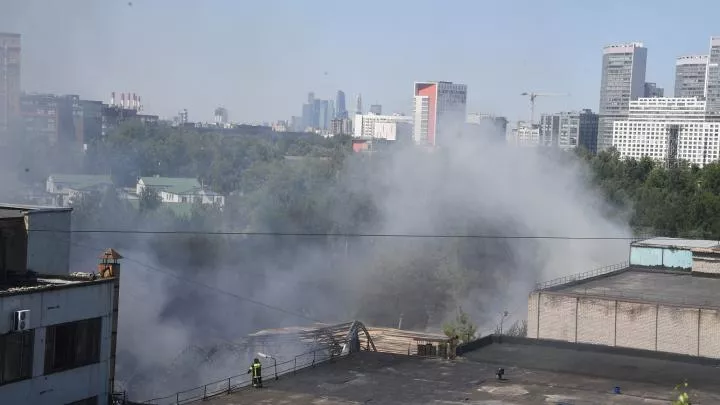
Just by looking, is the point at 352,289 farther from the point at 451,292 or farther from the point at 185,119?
the point at 185,119

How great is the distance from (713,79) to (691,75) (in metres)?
8.72

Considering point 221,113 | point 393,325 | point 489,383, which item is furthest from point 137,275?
point 221,113

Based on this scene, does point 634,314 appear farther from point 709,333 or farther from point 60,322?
point 60,322

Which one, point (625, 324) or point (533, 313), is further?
point (533, 313)

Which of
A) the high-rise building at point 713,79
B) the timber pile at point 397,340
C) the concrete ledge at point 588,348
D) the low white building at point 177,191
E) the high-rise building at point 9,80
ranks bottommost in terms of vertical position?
the timber pile at point 397,340

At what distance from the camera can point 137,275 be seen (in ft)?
83.3

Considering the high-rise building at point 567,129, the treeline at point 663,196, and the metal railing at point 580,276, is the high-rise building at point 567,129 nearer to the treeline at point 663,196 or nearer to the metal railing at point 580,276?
the treeline at point 663,196

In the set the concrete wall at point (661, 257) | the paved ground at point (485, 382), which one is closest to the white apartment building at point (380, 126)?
the concrete wall at point (661, 257)

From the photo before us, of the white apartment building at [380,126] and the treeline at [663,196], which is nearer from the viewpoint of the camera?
the treeline at [663,196]

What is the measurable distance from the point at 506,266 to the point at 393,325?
5.12 meters

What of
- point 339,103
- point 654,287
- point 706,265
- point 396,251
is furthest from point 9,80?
point 339,103

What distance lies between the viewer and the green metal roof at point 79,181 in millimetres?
36438

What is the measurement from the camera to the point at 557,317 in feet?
59.1

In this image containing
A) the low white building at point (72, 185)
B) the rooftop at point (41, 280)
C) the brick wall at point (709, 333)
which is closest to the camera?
the rooftop at point (41, 280)
